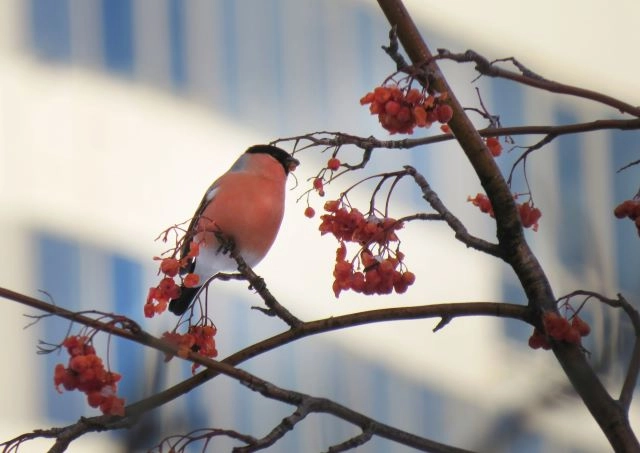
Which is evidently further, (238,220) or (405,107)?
(238,220)

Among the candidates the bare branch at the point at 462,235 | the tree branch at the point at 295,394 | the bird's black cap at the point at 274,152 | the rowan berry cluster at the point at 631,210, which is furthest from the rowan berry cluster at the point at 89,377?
the bird's black cap at the point at 274,152

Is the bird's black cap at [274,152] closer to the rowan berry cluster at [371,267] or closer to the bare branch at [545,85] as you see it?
the rowan berry cluster at [371,267]

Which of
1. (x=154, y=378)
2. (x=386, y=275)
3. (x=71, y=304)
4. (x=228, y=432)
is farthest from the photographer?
(x=71, y=304)

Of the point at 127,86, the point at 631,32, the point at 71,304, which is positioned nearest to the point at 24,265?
the point at 71,304

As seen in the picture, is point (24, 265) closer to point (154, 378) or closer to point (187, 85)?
point (187, 85)

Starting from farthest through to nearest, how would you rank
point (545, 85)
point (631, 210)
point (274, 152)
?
1. point (274, 152)
2. point (631, 210)
3. point (545, 85)

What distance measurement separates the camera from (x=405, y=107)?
0.62 metres

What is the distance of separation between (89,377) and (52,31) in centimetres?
92

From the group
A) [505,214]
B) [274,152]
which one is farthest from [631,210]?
[274,152]

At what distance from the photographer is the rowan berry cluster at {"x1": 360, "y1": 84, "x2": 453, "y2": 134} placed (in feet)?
1.99

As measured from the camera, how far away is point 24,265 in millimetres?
1358

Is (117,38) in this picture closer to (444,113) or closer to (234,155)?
(234,155)

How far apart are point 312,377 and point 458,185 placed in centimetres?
36

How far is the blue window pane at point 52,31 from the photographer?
140 centimetres
